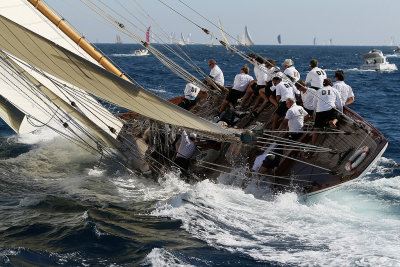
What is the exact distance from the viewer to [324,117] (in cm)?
1162

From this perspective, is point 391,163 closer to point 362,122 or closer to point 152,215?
point 362,122

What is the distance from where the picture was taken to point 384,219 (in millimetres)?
9797

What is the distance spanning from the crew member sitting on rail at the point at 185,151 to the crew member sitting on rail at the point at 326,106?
241 cm

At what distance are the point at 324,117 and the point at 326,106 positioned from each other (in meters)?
0.28

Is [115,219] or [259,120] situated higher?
[259,120]

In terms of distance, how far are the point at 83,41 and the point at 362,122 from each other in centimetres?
637

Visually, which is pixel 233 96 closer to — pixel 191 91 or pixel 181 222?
pixel 191 91

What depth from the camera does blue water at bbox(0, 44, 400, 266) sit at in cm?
787

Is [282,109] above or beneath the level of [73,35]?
beneath

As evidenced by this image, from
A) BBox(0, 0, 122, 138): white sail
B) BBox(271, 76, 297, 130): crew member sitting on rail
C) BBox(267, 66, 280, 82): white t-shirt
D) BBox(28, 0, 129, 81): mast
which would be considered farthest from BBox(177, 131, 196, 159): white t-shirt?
BBox(267, 66, 280, 82): white t-shirt

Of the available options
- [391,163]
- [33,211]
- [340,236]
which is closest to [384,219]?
[340,236]

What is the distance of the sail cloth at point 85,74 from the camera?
27.5ft

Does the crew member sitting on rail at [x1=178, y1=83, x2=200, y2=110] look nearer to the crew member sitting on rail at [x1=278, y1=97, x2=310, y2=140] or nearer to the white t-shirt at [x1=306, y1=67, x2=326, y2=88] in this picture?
the white t-shirt at [x1=306, y1=67, x2=326, y2=88]

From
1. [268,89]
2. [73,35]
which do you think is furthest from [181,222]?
[73,35]
